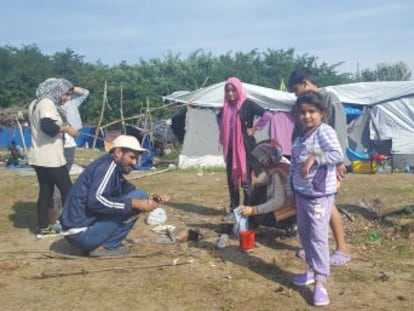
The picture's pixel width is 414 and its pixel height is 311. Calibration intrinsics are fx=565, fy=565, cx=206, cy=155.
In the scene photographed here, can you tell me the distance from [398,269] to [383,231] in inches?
50.0

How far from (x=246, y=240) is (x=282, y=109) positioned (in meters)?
9.24

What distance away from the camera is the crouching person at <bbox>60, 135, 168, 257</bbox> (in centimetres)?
482

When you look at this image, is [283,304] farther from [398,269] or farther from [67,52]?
[67,52]

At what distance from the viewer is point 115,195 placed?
502 cm

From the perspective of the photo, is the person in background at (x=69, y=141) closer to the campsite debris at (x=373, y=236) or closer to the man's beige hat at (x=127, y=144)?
the man's beige hat at (x=127, y=144)

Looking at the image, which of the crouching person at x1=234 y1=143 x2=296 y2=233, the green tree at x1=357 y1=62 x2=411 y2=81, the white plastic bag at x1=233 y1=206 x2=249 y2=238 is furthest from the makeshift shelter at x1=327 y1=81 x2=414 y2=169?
the green tree at x1=357 y1=62 x2=411 y2=81

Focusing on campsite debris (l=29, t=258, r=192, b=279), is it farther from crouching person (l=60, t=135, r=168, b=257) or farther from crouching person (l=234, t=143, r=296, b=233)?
crouching person (l=234, t=143, r=296, b=233)

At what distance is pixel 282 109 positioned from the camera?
14000 millimetres

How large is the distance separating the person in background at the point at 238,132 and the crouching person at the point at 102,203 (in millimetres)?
1854

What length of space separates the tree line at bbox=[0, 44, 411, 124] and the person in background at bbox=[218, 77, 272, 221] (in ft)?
66.5

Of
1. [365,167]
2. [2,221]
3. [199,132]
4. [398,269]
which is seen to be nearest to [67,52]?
[199,132]

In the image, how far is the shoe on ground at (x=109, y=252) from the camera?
16.6 feet

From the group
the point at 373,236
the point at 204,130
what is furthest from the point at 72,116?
the point at 204,130

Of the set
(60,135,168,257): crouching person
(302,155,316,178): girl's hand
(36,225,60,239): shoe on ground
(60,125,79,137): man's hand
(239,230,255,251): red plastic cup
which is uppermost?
(60,125,79,137): man's hand
